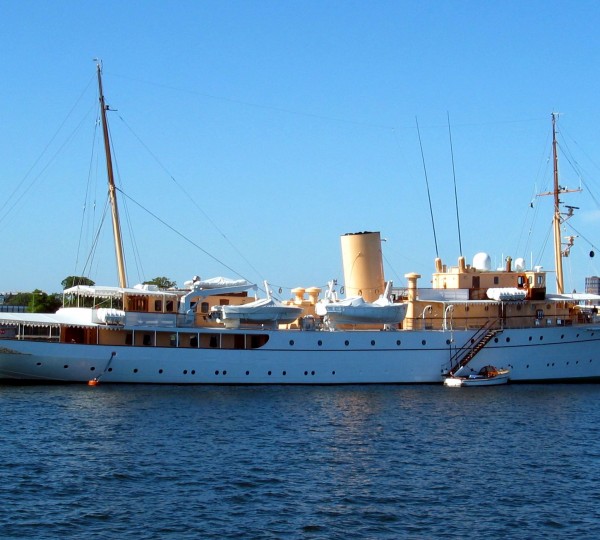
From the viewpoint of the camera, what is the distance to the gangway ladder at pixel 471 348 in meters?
46.7

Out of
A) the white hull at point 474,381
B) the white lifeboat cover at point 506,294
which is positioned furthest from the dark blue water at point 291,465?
the white lifeboat cover at point 506,294

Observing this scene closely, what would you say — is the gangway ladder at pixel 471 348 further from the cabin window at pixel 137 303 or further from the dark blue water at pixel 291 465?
the cabin window at pixel 137 303

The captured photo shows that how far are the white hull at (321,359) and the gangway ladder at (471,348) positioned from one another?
366 mm

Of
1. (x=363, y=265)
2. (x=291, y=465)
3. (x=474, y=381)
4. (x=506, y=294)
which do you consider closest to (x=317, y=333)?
(x=363, y=265)

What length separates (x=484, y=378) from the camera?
45.9m

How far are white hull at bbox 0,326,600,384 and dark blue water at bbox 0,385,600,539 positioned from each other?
1.74m

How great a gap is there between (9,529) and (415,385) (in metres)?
27.8

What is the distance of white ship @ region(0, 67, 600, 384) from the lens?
42625 mm

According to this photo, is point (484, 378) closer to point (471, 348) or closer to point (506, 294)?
point (471, 348)

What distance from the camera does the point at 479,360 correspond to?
47.2 metres

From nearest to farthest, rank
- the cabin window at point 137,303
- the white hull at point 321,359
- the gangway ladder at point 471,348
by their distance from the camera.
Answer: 1. the white hull at point 321,359
2. the cabin window at point 137,303
3. the gangway ladder at point 471,348

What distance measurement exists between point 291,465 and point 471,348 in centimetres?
2150

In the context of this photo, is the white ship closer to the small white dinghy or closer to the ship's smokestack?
the ship's smokestack

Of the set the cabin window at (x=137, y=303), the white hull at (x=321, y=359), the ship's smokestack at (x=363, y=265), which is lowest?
the white hull at (x=321, y=359)
